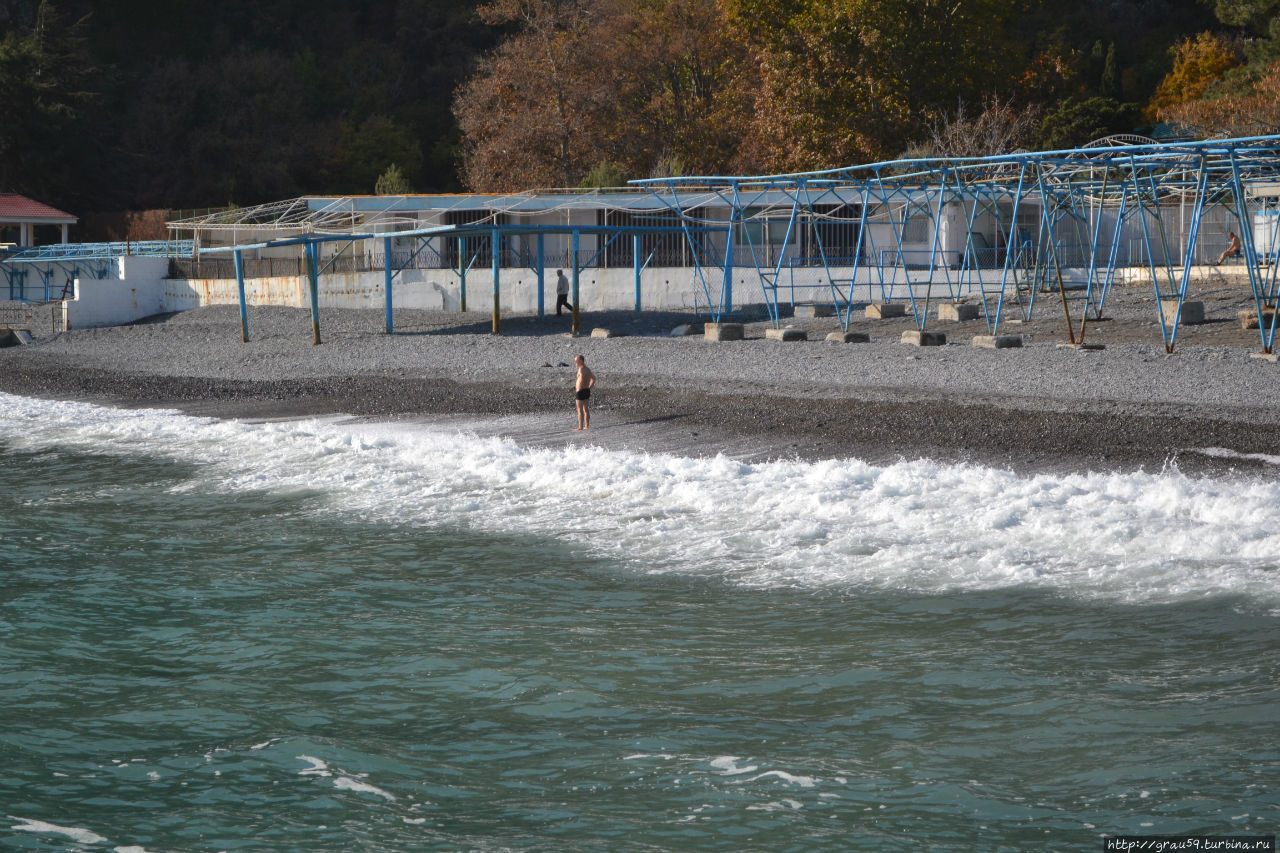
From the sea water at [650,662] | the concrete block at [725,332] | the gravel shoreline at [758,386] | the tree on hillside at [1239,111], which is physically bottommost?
the sea water at [650,662]

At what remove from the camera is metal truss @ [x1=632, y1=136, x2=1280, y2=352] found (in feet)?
81.8

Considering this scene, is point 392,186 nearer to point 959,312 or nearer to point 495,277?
point 495,277

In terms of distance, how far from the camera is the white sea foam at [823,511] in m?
9.88

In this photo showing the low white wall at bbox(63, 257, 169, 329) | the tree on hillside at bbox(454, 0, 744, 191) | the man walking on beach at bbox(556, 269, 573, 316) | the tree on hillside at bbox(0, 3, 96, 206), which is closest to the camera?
the man walking on beach at bbox(556, 269, 573, 316)

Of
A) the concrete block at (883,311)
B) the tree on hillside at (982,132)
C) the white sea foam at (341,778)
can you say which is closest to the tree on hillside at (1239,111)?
the tree on hillside at (982,132)

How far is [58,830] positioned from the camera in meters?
5.91

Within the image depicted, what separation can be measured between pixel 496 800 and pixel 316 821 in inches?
34.0

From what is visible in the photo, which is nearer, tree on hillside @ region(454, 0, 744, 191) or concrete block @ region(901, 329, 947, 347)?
concrete block @ region(901, 329, 947, 347)

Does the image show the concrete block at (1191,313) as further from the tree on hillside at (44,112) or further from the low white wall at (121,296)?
the tree on hillside at (44,112)

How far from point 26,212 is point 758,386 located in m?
35.7

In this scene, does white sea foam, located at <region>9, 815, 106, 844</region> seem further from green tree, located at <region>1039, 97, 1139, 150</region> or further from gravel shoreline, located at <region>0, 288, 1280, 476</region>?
green tree, located at <region>1039, 97, 1139, 150</region>

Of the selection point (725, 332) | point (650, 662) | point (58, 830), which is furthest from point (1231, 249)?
point (58, 830)


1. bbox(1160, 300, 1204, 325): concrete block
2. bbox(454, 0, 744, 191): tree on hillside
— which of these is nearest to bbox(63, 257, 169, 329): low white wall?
bbox(454, 0, 744, 191): tree on hillside

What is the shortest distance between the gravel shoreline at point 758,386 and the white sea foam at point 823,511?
37.4 inches
